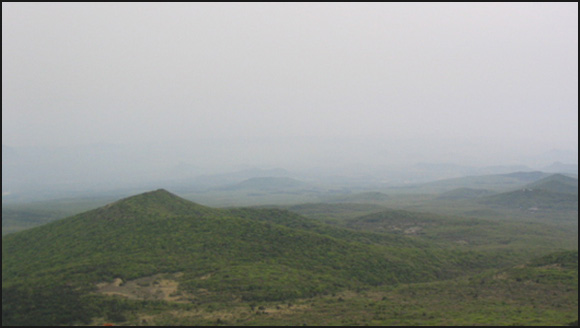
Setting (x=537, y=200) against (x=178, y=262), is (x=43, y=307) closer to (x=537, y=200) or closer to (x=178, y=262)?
(x=178, y=262)

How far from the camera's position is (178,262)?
44.5 m

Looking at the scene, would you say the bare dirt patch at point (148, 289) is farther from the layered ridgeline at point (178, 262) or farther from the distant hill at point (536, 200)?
the distant hill at point (536, 200)

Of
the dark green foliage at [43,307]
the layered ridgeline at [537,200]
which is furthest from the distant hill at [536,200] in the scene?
the dark green foliage at [43,307]

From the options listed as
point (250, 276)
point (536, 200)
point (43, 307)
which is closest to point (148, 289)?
point (43, 307)

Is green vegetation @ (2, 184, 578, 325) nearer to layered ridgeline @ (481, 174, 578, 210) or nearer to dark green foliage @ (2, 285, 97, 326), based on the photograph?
dark green foliage @ (2, 285, 97, 326)

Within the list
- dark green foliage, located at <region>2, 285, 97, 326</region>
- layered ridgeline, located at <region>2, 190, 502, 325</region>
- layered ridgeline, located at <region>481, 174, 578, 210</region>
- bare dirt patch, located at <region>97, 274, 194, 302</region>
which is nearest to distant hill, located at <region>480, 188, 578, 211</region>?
layered ridgeline, located at <region>481, 174, 578, 210</region>

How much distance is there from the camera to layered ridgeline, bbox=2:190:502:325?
3309 centimetres

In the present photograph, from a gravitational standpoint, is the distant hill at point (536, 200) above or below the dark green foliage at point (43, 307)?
below

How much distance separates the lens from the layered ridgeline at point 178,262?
109ft

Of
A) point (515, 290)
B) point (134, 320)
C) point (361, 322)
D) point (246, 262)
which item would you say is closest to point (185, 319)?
point (134, 320)

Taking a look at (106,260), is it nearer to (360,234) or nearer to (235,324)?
(235,324)

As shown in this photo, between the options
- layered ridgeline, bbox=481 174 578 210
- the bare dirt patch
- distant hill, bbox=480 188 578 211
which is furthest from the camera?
layered ridgeline, bbox=481 174 578 210

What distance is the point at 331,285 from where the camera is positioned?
135 ft

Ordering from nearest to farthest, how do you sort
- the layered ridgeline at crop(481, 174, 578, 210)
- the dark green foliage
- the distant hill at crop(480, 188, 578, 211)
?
the dark green foliage < the distant hill at crop(480, 188, 578, 211) < the layered ridgeline at crop(481, 174, 578, 210)
